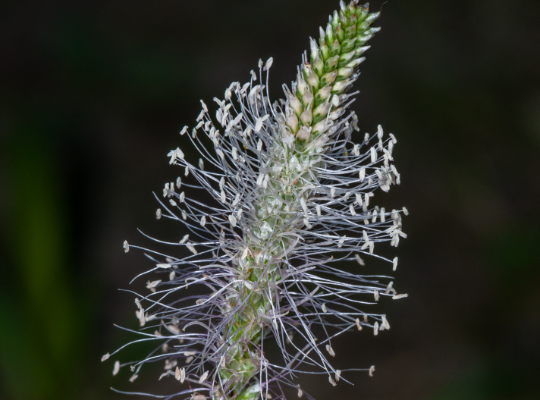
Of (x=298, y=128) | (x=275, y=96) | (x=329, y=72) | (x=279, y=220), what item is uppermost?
(x=275, y=96)

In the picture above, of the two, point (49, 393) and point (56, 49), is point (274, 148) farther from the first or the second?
point (56, 49)

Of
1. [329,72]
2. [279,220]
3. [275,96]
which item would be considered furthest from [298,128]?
[275,96]

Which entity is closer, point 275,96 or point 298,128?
point 298,128

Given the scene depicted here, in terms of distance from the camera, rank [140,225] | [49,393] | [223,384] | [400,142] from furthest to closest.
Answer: [140,225] → [400,142] → [49,393] → [223,384]

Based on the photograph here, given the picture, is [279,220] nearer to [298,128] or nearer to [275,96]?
[298,128]

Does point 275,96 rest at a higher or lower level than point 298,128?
higher

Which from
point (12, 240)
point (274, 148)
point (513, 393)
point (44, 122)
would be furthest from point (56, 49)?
point (513, 393)

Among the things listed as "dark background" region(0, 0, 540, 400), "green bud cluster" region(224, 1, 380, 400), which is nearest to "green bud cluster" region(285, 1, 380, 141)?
"green bud cluster" region(224, 1, 380, 400)

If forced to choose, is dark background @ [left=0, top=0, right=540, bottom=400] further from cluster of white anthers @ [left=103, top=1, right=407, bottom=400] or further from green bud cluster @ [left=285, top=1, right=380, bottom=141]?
green bud cluster @ [left=285, top=1, right=380, bottom=141]
